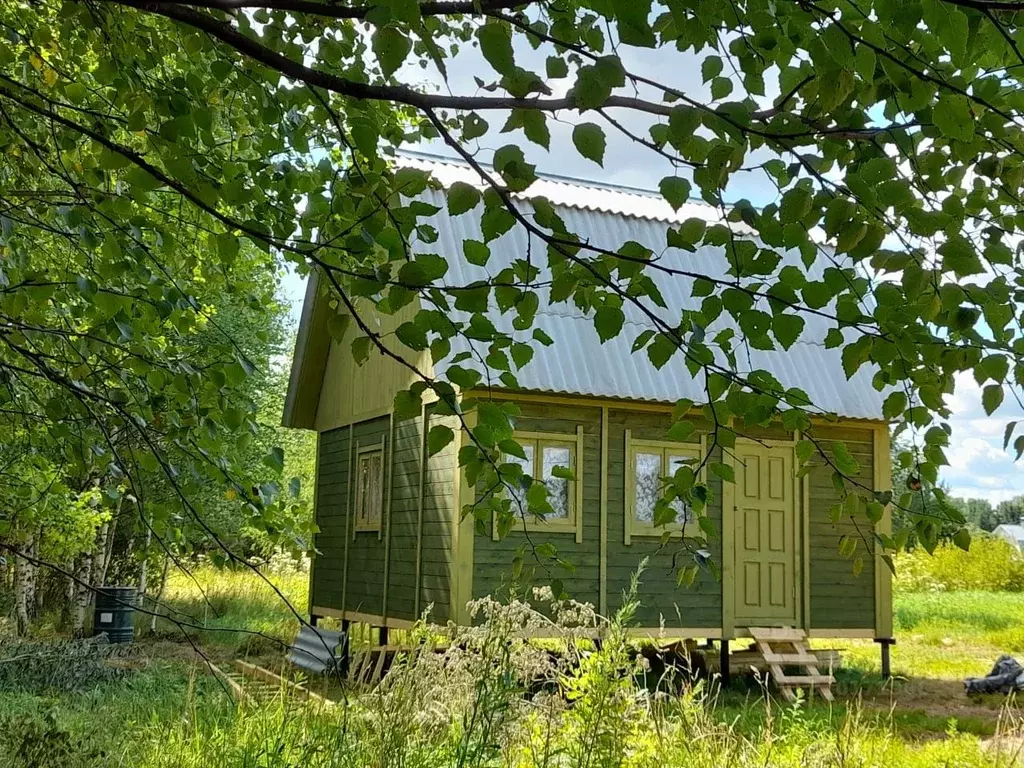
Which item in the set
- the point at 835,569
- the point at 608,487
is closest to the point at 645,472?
the point at 608,487

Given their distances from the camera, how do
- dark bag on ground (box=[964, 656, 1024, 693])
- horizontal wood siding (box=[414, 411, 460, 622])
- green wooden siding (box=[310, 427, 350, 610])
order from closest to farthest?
horizontal wood siding (box=[414, 411, 460, 622])
dark bag on ground (box=[964, 656, 1024, 693])
green wooden siding (box=[310, 427, 350, 610])

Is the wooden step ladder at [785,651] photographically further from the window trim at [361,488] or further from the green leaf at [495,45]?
the green leaf at [495,45]

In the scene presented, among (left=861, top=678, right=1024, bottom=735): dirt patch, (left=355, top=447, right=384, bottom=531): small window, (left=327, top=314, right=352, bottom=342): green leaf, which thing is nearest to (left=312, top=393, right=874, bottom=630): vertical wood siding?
(left=355, top=447, right=384, bottom=531): small window

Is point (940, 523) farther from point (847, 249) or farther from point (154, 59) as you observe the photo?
point (154, 59)

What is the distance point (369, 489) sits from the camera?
13.2 metres

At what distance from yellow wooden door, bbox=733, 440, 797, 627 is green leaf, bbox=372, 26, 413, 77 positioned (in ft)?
33.9

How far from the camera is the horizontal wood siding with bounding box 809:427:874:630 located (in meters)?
12.2

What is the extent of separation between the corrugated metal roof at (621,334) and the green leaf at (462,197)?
7.87 metres

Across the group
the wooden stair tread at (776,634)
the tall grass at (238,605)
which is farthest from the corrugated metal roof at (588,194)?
the tall grass at (238,605)

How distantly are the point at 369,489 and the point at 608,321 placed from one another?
1138 centimetres

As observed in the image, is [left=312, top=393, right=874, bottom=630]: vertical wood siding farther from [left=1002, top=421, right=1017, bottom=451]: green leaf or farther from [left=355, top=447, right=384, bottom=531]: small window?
[left=1002, top=421, right=1017, bottom=451]: green leaf

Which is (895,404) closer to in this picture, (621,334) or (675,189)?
(675,189)

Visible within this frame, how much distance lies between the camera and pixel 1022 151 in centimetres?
223

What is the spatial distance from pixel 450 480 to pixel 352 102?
25.7 feet
